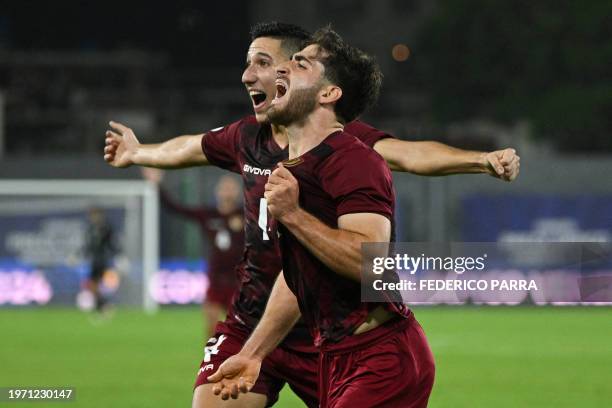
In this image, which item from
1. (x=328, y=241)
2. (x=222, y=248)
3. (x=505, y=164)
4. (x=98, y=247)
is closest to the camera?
(x=328, y=241)

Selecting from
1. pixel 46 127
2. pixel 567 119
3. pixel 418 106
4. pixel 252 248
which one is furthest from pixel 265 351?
pixel 418 106

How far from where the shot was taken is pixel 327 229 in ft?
16.3

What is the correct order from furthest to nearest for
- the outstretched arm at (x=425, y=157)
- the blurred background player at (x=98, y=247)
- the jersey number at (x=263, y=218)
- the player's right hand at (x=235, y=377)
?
the blurred background player at (x=98, y=247) → the jersey number at (x=263, y=218) → the outstretched arm at (x=425, y=157) → the player's right hand at (x=235, y=377)

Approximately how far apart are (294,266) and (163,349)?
41.8 feet

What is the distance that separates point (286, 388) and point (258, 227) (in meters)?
7.04

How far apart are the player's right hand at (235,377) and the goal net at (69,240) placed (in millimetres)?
22175

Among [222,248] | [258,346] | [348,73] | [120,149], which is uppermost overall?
[348,73]

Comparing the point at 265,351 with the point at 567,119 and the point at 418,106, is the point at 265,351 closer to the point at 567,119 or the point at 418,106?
the point at 567,119

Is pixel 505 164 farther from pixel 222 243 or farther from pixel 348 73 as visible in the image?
pixel 222 243

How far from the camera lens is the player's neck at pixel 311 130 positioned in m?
5.29

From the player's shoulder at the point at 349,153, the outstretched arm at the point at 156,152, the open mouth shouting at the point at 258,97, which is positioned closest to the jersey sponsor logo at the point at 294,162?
the player's shoulder at the point at 349,153

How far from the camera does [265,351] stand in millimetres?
5566

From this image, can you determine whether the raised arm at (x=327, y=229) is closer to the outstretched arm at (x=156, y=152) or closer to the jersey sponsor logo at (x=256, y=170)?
the jersey sponsor logo at (x=256, y=170)

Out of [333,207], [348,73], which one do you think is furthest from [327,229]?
[348,73]
